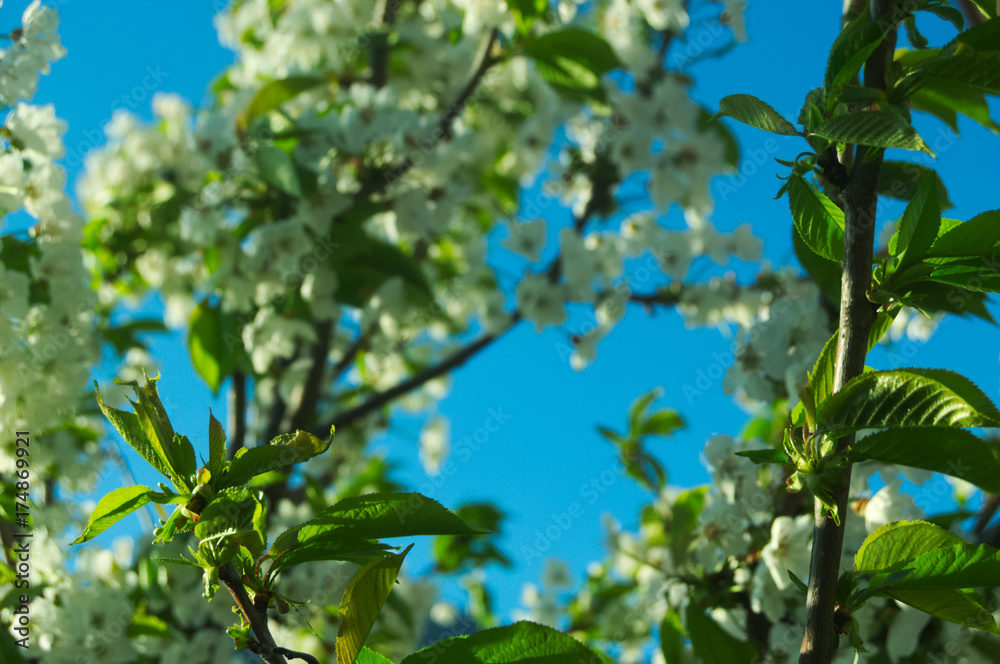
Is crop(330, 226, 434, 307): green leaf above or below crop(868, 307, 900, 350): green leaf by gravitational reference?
above

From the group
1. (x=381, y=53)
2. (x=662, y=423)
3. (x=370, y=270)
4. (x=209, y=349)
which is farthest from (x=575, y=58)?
(x=209, y=349)

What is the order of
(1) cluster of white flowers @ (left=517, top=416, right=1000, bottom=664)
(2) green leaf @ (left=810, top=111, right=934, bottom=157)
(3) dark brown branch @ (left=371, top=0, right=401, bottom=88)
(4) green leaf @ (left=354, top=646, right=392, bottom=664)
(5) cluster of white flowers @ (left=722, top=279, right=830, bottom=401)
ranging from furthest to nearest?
(3) dark brown branch @ (left=371, top=0, right=401, bottom=88)
(5) cluster of white flowers @ (left=722, top=279, right=830, bottom=401)
(1) cluster of white flowers @ (left=517, top=416, right=1000, bottom=664)
(4) green leaf @ (left=354, top=646, right=392, bottom=664)
(2) green leaf @ (left=810, top=111, right=934, bottom=157)

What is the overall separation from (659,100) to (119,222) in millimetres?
1564

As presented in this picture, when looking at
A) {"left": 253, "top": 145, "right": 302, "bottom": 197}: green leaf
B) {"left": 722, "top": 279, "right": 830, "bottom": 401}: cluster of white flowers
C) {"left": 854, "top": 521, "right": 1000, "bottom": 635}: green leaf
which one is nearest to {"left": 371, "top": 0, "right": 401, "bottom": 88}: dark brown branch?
{"left": 253, "top": 145, "right": 302, "bottom": 197}: green leaf

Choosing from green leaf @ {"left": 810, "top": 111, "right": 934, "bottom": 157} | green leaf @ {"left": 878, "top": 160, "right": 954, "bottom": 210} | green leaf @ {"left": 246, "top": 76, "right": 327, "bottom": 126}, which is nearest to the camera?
green leaf @ {"left": 810, "top": 111, "right": 934, "bottom": 157}

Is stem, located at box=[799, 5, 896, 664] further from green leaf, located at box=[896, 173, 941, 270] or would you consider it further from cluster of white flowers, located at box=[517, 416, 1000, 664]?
cluster of white flowers, located at box=[517, 416, 1000, 664]

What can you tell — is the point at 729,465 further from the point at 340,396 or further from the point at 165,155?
the point at 165,155

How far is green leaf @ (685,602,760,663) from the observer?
1.02 meters

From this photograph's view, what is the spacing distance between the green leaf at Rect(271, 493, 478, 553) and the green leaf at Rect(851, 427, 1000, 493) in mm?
299

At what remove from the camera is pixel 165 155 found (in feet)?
6.98

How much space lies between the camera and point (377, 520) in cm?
56

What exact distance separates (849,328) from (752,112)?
0.18 m

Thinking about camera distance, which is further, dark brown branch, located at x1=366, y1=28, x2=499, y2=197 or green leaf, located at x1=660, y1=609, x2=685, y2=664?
dark brown branch, located at x1=366, y1=28, x2=499, y2=197

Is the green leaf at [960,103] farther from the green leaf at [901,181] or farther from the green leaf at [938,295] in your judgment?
the green leaf at [938,295]
